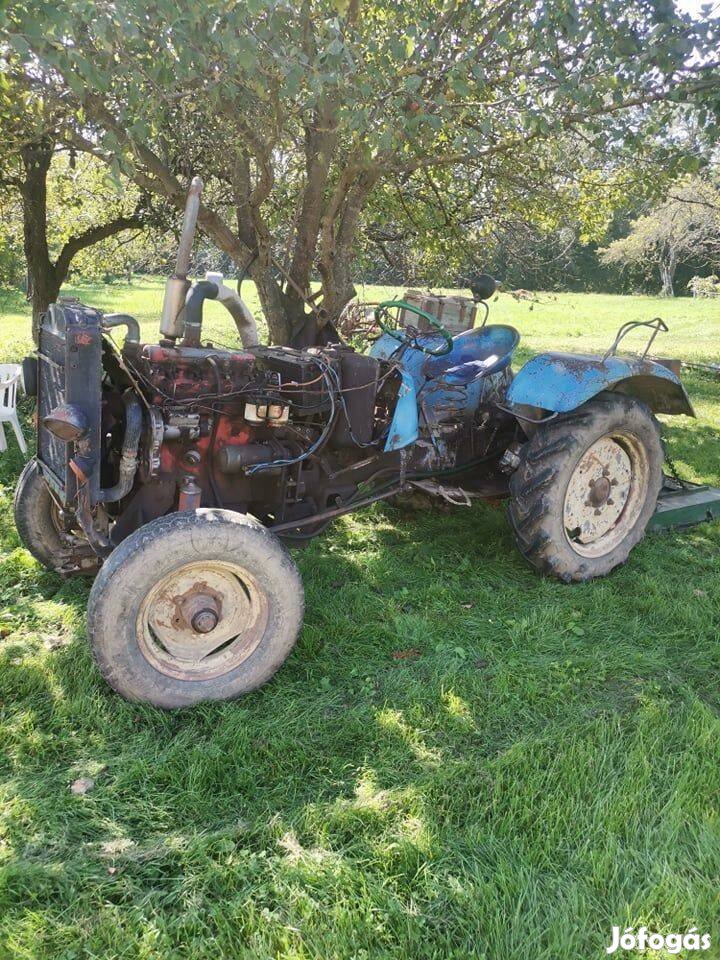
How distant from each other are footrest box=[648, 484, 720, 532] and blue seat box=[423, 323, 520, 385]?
1333 mm

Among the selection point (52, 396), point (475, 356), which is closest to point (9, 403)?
point (52, 396)

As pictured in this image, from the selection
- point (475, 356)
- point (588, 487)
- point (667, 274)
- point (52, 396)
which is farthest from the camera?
point (667, 274)

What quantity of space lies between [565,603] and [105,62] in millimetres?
3665

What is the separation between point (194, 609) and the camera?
9.14 feet

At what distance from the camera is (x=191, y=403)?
3043mm

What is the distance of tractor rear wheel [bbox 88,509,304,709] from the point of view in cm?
258

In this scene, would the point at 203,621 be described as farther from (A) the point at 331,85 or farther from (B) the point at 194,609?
(A) the point at 331,85

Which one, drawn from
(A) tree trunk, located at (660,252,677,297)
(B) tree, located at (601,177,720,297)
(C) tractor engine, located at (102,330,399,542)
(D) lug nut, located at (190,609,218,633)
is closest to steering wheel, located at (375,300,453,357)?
(C) tractor engine, located at (102,330,399,542)

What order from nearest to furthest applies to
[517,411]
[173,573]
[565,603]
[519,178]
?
[173,573]
[565,603]
[517,411]
[519,178]

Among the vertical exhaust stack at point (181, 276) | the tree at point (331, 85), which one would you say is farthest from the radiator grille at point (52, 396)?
the tree at point (331, 85)

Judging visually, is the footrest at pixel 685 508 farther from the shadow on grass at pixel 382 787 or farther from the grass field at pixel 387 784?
the shadow on grass at pixel 382 787

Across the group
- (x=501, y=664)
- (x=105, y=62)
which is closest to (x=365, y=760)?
(x=501, y=664)

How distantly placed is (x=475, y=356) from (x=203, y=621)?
2.53 metres

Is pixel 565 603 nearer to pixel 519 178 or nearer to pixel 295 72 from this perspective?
pixel 295 72
